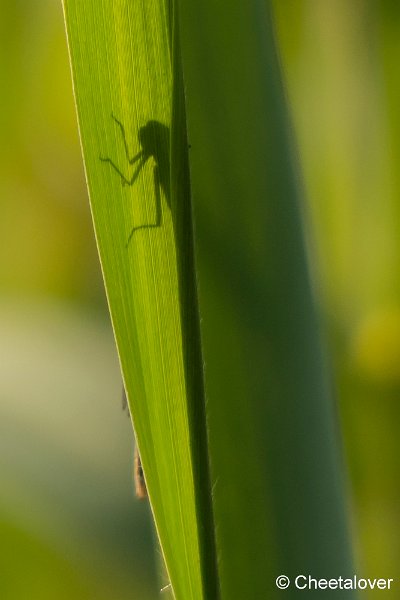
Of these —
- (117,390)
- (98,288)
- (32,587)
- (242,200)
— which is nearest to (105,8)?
(242,200)

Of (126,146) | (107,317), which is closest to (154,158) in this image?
(126,146)

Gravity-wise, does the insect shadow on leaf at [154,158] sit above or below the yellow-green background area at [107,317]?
above

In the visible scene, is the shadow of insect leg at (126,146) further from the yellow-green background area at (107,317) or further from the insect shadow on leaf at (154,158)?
the yellow-green background area at (107,317)

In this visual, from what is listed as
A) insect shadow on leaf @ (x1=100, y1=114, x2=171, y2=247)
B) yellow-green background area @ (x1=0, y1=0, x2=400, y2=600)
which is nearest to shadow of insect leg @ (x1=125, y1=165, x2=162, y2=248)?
insect shadow on leaf @ (x1=100, y1=114, x2=171, y2=247)

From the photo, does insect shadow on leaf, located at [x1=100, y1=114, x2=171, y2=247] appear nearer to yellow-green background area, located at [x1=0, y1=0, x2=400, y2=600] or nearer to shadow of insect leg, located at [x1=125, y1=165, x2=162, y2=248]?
shadow of insect leg, located at [x1=125, y1=165, x2=162, y2=248]

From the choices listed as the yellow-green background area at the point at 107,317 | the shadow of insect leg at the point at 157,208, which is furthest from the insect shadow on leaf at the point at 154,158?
the yellow-green background area at the point at 107,317

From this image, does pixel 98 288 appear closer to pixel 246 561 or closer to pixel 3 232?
pixel 3 232

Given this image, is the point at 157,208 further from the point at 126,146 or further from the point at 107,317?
the point at 107,317
